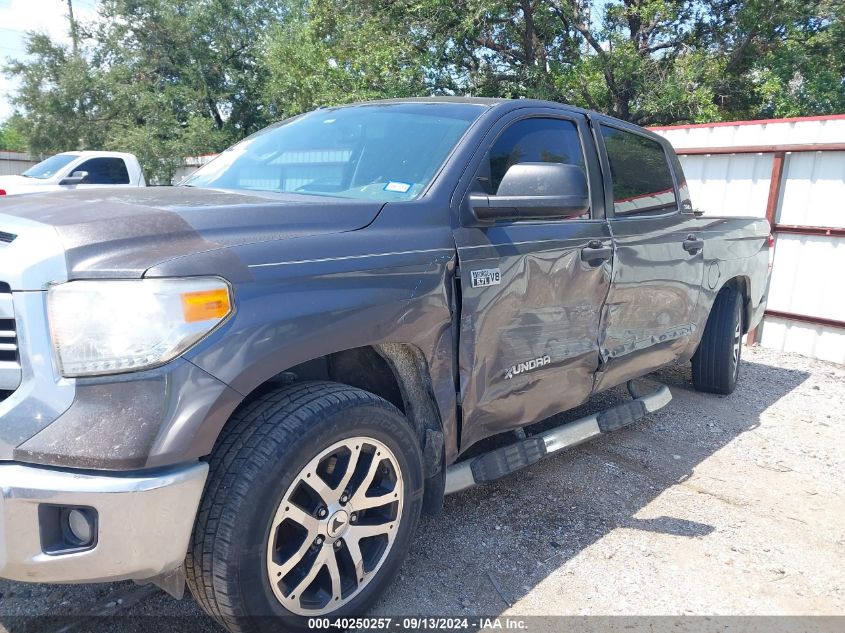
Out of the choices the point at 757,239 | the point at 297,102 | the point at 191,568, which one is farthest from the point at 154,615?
the point at 297,102

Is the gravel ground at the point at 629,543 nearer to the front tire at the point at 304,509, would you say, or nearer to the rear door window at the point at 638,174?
the front tire at the point at 304,509

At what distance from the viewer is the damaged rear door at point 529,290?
276cm

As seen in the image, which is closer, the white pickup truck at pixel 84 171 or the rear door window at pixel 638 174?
the rear door window at pixel 638 174

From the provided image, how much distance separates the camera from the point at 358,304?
2260mm

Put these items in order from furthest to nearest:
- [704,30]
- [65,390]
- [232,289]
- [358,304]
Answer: [704,30]
[358,304]
[232,289]
[65,390]

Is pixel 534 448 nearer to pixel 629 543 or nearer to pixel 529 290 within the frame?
pixel 629 543

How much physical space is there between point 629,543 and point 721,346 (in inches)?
104

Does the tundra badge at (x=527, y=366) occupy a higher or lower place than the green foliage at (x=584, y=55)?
lower

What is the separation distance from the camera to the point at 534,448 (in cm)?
322

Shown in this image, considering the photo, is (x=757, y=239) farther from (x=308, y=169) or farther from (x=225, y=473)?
(x=225, y=473)

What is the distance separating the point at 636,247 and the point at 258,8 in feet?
82.4

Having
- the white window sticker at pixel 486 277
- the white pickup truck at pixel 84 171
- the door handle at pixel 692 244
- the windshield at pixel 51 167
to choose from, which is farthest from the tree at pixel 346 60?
the white window sticker at pixel 486 277

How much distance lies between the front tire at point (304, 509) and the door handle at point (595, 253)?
140 cm

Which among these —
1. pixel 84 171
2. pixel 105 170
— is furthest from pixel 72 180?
pixel 105 170
